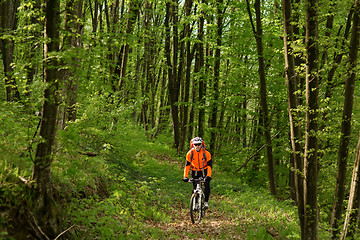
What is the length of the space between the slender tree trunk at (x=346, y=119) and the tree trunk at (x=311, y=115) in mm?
719

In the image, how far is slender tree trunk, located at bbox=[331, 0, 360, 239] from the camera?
7262 millimetres

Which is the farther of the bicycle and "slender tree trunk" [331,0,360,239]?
the bicycle

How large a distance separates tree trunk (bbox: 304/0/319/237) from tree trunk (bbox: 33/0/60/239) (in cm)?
535

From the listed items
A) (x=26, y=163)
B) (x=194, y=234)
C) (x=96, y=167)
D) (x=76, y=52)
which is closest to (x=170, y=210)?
(x=194, y=234)

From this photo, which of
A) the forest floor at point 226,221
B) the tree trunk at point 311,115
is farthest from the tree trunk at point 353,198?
the forest floor at point 226,221

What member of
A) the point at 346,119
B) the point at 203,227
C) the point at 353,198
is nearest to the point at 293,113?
the point at 346,119

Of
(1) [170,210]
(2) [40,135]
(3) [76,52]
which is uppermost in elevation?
(3) [76,52]

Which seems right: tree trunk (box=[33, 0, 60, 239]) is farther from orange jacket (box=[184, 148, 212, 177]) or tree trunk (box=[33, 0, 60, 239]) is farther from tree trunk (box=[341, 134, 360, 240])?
tree trunk (box=[341, 134, 360, 240])

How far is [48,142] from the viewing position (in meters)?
5.04

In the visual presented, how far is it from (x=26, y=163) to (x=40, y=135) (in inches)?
25.2

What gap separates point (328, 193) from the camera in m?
16.6

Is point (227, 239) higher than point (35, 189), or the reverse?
point (35, 189)

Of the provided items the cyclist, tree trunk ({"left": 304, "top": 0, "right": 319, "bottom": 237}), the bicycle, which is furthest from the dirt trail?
tree trunk ({"left": 304, "top": 0, "right": 319, "bottom": 237})

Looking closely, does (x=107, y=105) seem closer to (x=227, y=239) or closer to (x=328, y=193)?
(x=227, y=239)
